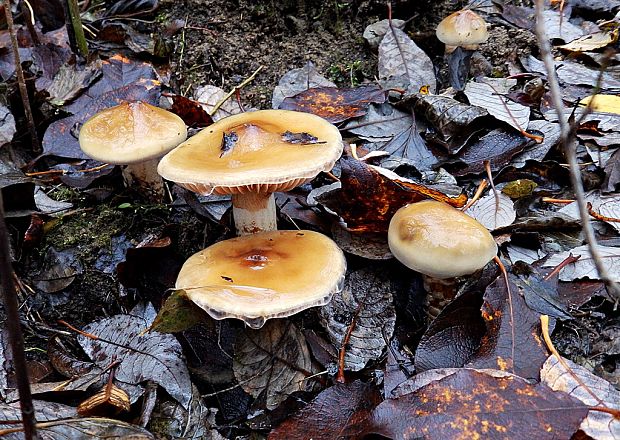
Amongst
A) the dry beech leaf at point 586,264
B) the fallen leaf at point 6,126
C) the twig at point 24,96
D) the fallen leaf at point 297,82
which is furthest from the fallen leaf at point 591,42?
the fallen leaf at point 6,126

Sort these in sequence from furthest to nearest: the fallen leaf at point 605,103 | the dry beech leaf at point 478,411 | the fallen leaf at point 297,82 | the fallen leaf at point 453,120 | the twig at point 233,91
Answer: the fallen leaf at point 297,82
the twig at point 233,91
the fallen leaf at point 605,103
the fallen leaf at point 453,120
the dry beech leaf at point 478,411

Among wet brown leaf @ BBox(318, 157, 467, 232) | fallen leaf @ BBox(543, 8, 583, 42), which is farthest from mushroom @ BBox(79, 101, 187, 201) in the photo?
fallen leaf @ BBox(543, 8, 583, 42)

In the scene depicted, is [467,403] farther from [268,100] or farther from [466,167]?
[268,100]

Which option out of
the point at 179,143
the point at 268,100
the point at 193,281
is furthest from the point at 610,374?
the point at 268,100

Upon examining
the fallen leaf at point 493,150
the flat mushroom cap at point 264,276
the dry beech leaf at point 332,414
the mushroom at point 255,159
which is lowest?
the dry beech leaf at point 332,414

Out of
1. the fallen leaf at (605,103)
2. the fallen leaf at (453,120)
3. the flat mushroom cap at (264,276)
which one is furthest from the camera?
the fallen leaf at (605,103)

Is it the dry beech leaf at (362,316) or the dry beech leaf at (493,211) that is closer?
the dry beech leaf at (362,316)

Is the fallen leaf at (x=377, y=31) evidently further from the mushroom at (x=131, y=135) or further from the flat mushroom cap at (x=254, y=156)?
the mushroom at (x=131, y=135)
